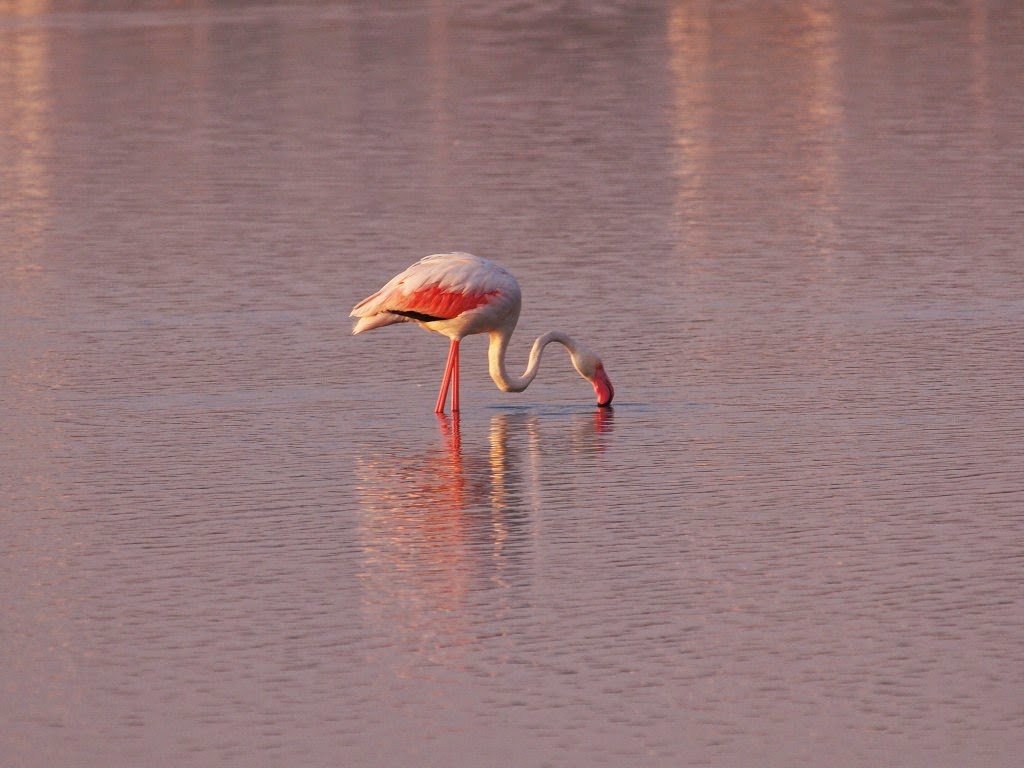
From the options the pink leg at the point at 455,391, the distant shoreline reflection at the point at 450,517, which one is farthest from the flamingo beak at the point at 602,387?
the pink leg at the point at 455,391

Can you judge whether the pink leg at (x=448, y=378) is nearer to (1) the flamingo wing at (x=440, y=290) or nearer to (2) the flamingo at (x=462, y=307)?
(2) the flamingo at (x=462, y=307)

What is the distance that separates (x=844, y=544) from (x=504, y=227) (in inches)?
361

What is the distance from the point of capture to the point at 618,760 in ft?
23.0

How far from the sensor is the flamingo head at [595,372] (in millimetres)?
12320

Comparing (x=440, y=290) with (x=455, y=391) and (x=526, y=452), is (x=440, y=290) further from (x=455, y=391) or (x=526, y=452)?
(x=526, y=452)

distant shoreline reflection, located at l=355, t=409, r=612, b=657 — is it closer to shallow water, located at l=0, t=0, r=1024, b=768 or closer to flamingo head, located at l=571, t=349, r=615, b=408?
shallow water, located at l=0, t=0, r=1024, b=768

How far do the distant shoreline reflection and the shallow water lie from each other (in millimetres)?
29

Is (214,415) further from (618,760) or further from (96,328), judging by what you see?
(618,760)

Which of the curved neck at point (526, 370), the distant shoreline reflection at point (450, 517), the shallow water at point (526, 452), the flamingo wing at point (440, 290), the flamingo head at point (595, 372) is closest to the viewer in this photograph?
the shallow water at point (526, 452)

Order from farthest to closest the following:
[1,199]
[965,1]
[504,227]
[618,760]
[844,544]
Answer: [965,1], [1,199], [504,227], [844,544], [618,760]

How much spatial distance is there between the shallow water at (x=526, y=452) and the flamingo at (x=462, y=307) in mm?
224

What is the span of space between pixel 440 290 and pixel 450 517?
2.76 m

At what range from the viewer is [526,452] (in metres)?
11.4

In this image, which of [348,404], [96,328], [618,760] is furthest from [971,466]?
[96,328]
